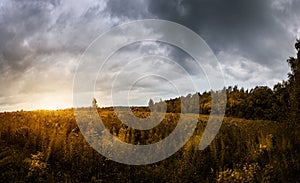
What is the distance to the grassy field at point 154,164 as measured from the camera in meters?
10.7

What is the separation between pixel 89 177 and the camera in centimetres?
1105

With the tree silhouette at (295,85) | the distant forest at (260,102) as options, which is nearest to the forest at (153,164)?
the tree silhouette at (295,85)

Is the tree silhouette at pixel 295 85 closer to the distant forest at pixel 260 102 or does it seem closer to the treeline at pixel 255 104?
the distant forest at pixel 260 102

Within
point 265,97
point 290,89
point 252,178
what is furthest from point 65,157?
point 265,97

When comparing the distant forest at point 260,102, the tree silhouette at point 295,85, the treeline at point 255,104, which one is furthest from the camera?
the treeline at point 255,104

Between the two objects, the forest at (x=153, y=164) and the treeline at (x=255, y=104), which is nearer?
the forest at (x=153, y=164)

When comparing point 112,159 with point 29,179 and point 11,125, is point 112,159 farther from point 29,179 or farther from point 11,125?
point 11,125

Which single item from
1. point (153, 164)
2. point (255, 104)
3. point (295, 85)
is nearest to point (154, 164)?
point (153, 164)

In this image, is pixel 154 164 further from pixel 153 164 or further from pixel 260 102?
pixel 260 102

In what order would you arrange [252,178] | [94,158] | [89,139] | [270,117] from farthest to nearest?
[270,117]
[89,139]
[94,158]
[252,178]

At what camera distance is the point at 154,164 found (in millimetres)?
12016

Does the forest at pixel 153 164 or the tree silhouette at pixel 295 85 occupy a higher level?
the tree silhouette at pixel 295 85

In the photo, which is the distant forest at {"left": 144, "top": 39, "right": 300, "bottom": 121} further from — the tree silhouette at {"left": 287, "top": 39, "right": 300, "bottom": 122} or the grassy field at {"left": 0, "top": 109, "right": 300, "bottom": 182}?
the grassy field at {"left": 0, "top": 109, "right": 300, "bottom": 182}

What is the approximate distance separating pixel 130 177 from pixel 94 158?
5.03ft
